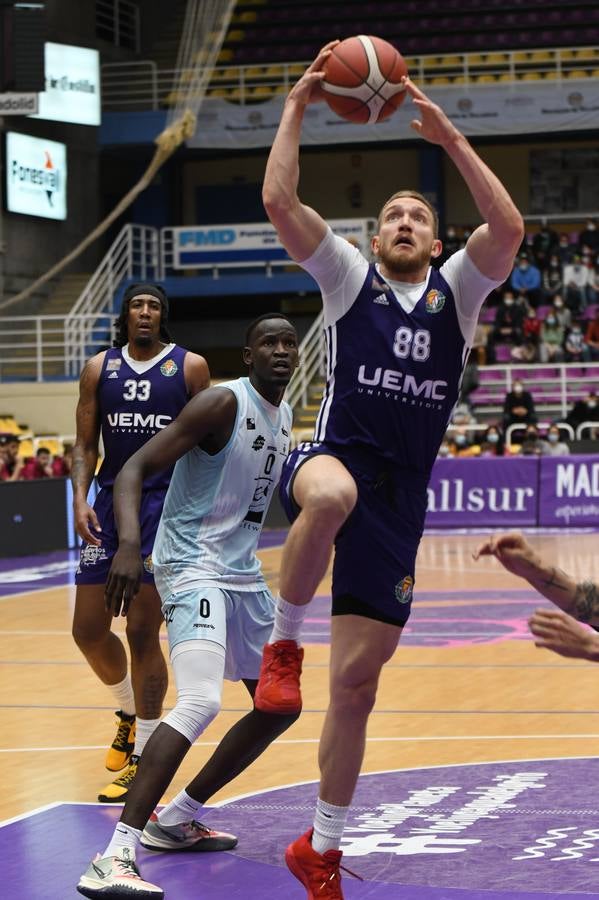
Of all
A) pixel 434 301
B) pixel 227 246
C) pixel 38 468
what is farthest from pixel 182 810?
pixel 227 246

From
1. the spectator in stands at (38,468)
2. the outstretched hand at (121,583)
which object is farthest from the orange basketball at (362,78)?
the spectator in stands at (38,468)

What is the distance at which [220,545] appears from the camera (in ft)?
19.3

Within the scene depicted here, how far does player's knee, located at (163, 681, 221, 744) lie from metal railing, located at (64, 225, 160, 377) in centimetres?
2166

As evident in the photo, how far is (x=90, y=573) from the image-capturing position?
696 centimetres

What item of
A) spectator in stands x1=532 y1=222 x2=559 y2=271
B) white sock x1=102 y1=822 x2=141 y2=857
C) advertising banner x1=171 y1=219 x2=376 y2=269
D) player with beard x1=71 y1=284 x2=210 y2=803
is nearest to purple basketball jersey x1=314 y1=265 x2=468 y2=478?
white sock x1=102 y1=822 x2=141 y2=857

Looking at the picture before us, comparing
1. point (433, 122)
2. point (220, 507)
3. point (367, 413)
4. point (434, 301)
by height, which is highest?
point (433, 122)

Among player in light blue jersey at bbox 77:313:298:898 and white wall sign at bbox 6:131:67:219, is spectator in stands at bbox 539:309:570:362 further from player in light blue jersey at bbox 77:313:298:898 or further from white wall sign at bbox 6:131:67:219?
player in light blue jersey at bbox 77:313:298:898

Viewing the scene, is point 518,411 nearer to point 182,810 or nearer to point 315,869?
point 182,810

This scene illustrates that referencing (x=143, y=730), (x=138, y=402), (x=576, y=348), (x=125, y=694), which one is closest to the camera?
(x=143, y=730)

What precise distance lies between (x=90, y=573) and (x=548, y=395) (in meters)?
21.3

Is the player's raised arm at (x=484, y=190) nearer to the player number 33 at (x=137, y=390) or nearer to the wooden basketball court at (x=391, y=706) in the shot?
the player number 33 at (x=137, y=390)

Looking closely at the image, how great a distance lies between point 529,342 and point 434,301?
2324 centimetres

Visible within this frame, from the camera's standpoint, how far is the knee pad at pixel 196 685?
5.43 meters

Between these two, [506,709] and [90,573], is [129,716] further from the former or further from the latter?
[506,709]
